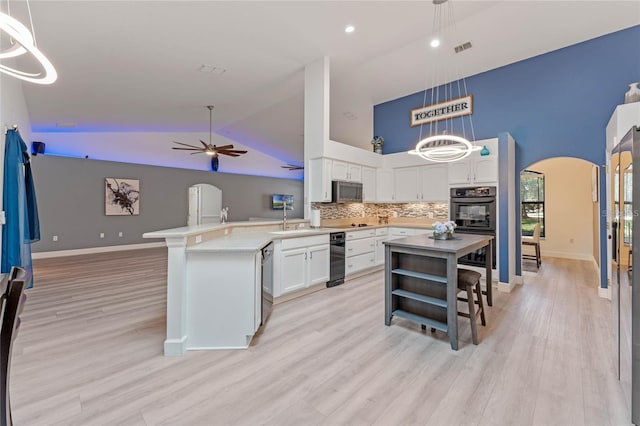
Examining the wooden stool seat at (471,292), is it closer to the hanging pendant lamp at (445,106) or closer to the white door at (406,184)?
the hanging pendant lamp at (445,106)

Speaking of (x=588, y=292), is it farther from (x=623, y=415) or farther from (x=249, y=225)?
(x=249, y=225)

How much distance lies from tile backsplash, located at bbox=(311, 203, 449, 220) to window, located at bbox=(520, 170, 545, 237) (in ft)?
9.68

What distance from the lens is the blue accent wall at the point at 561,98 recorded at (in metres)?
4.07

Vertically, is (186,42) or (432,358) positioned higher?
(186,42)

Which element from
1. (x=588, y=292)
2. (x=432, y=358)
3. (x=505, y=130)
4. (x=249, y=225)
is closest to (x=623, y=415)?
(x=432, y=358)

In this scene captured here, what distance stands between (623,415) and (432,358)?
1.13m

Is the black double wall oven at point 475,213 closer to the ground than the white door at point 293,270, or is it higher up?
higher up

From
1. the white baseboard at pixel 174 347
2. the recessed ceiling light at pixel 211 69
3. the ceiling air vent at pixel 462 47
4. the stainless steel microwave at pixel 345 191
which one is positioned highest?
the ceiling air vent at pixel 462 47

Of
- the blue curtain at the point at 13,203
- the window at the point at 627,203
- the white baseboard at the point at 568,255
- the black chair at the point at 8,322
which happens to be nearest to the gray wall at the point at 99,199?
the blue curtain at the point at 13,203

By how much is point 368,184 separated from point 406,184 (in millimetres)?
790

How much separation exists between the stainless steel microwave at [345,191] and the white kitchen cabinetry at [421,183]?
976 mm

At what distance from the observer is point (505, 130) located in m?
5.09

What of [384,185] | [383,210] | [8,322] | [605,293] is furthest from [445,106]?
[8,322]

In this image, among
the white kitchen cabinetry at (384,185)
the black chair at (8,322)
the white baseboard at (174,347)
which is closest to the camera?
the black chair at (8,322)
